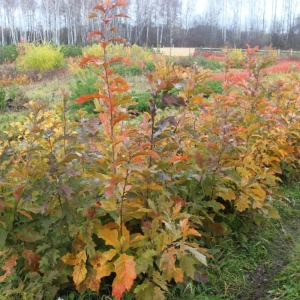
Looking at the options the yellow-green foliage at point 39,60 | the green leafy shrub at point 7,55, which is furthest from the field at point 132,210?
the green leafy shrub at point 7,55

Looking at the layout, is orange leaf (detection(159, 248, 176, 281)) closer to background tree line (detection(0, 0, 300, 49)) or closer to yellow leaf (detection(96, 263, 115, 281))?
yellow leaf (detection(96, 263, 115, 281))

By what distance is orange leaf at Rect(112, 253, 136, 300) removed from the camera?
5.73 ft

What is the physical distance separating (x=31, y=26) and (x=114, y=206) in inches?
1970

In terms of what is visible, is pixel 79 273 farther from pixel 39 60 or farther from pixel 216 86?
pixel 39 60

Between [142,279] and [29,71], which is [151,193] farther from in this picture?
[29,71]

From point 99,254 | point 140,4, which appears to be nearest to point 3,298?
point 99,254

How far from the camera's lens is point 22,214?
2.08m

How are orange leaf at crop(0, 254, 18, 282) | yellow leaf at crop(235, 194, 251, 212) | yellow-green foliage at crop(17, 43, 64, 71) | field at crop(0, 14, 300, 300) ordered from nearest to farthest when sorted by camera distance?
field at crop(0, 14, 300, 300), orange leaf at crop(0, 254, 18, 282), yellow leaf at crop(235, 194, 251, 212), yellow-green foliage at crop(17, 43, 64, 71)

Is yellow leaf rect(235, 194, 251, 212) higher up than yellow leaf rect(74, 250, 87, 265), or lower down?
higher up

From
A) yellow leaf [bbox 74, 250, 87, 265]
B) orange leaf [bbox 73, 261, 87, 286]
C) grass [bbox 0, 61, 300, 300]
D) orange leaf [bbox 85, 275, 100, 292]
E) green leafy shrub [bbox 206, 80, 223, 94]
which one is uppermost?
green leafy shrub [bbox 206, 80, 223, 94]

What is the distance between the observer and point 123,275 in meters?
1.77

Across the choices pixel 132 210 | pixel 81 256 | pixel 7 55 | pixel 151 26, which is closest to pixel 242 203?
pixel 132 210

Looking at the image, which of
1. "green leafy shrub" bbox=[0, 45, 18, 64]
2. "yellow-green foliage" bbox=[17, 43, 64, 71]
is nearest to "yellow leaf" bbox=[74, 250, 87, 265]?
"yellow-green foliage" bbox=[17, 43, 64, 71]

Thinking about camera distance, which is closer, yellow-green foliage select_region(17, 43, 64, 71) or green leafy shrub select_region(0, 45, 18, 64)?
yellow-green foliage select_region(17, 43, 64, 71)
